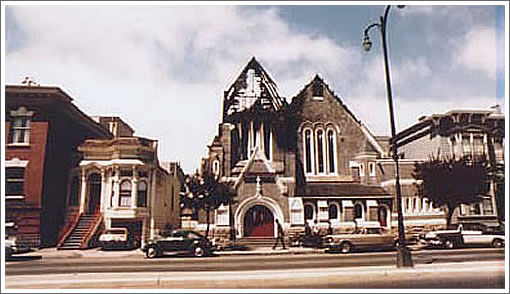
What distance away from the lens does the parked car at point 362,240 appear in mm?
10898

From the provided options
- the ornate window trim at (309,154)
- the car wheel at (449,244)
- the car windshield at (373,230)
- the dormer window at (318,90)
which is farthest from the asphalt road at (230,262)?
the dormer window at (318,90)

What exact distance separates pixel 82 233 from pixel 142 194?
5.41ft

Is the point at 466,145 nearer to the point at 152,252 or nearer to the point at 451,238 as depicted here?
the point at 451,238

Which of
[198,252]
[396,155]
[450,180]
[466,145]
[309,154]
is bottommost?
[198,252]

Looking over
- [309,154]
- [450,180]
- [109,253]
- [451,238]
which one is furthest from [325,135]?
[109,253]

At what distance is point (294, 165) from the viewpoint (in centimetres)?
1209

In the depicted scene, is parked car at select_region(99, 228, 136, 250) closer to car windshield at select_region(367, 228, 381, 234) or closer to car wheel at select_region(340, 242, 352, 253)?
car wheel at select_region(340, 242, 352, 253)

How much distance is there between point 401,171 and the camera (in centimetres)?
1110

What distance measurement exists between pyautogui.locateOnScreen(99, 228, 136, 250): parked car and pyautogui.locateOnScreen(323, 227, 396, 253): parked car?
4985 mm

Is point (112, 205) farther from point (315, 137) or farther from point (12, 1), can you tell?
point (315, 137)

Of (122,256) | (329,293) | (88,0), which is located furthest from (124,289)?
(88,0)

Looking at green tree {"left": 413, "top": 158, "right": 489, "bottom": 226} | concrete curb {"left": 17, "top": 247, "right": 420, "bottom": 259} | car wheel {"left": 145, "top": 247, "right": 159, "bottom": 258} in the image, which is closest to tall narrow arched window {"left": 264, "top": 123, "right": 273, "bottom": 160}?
concrete curb {"left": 17, "top": 247, "right": 420, "bottom": 259}

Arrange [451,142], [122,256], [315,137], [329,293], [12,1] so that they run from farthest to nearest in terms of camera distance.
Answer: [315,137] → [451,142] → [122,256] → [12,1] → [329,293]

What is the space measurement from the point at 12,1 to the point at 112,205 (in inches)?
196
